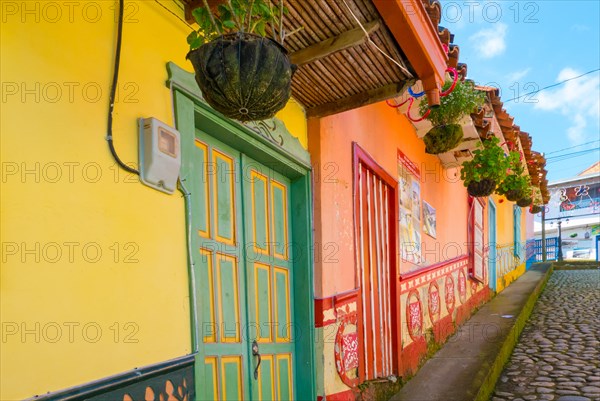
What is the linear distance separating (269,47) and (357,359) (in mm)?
3203

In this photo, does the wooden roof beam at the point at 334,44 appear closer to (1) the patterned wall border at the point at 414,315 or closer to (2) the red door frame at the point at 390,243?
(2) the red door frame at the point at 390,243

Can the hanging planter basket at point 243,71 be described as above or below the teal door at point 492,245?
above

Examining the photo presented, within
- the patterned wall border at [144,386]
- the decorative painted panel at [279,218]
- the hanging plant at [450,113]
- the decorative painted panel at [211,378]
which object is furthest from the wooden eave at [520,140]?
the patterned wall border at [144,386]

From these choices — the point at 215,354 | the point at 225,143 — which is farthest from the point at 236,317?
the point at 225,143

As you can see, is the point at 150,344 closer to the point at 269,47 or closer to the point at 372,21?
the point at 269,47

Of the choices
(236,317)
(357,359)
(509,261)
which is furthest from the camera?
(509,261)

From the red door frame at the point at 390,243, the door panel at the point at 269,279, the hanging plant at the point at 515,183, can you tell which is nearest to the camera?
the door panel at the point at 269,279

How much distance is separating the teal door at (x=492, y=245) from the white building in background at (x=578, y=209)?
18928mm

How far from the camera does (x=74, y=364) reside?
1.72 m

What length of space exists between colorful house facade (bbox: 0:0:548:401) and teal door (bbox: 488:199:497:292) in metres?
6.52

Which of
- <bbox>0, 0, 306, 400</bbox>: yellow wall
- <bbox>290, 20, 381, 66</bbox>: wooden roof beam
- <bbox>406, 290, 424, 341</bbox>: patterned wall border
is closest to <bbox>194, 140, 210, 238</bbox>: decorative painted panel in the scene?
<bbox>0, 0, 306, 400</bbox>: yellow wall

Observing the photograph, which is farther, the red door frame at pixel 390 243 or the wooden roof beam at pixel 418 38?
the red door frame at pixel 390 243

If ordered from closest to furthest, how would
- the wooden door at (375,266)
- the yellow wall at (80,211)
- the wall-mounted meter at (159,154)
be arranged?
the yellow wall at (80,211), the wall-mounted meter at (159,154), the wooden door at (375,266)

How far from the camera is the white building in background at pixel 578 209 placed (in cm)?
3044
